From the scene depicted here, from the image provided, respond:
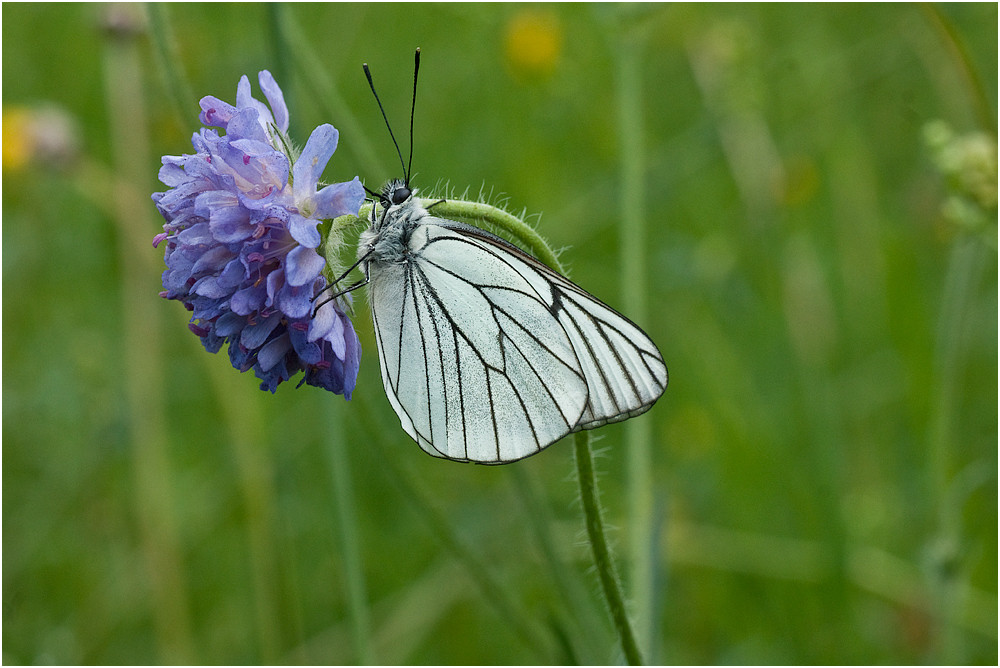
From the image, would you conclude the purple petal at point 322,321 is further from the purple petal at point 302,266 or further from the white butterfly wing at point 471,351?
the white butterfly wing at point 471,351

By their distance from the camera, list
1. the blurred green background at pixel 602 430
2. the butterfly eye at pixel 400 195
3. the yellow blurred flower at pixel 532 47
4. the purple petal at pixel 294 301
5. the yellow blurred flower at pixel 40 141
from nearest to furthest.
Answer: the purple petal at pixel 294 301 → the butterfly eye at pixel 400 195 → the blurred green background at pixel 602 430 → the yellow blurred flower at pixel 40 141 → the yellow blurred flower at pixel 532 47

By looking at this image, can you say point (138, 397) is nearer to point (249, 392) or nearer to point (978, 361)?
point (249, 392)

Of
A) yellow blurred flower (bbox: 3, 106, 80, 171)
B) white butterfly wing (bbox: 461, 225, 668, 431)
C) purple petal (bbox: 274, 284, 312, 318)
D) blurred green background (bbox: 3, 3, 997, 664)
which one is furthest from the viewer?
yellow blurred flower (bbox: 3, 106, 80, 171)

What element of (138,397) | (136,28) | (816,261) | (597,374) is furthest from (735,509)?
(136,28)

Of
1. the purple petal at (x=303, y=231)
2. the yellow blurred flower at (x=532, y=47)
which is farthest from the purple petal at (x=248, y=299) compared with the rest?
the yellow blurred flower at (x=532, y=47)

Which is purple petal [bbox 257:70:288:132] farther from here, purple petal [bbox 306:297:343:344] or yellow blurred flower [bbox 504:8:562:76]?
yellow blurred flower [bbox 504:8:562:76]

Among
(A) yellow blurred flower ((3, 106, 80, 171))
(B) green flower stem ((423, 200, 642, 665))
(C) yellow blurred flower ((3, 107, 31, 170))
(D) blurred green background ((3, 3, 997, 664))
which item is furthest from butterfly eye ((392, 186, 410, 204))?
(C) yellow blurred flower ((3, 107, 31, 170))
